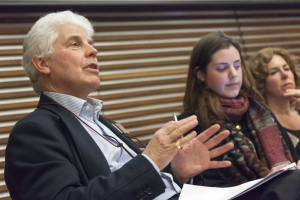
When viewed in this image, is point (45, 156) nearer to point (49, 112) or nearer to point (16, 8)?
point (49, 112)

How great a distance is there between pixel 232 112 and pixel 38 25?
183 cm

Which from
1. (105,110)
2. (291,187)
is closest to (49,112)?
(291,187)

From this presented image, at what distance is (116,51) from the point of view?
11.2 feet

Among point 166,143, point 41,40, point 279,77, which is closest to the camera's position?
point 166,143

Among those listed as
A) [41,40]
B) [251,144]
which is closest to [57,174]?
[41,40]

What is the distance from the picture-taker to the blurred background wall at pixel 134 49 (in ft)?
9.78

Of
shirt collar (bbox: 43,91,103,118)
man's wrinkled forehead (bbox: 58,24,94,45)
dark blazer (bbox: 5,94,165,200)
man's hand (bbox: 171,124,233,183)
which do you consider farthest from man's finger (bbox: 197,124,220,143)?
man's wrinkled forehead (bbox: 58,24,94,45)

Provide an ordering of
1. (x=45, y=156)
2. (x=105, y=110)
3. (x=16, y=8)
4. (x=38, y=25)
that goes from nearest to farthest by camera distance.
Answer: (x=45, y=156) → (x=38, y=25) → (x=16, y=8) → (x=105, y=110)

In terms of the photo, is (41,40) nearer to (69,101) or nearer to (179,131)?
(69,101)

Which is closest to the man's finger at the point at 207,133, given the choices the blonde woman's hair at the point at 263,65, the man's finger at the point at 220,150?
the man's finger at the point at 220,150

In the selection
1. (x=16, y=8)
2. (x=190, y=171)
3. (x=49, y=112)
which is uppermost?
(x=16, y=8)

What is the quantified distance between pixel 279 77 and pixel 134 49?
171 cm

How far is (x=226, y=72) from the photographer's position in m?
2.80

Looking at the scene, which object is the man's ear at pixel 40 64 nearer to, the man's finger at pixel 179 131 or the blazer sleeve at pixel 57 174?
the blazer sleeve at pixel 57 174
